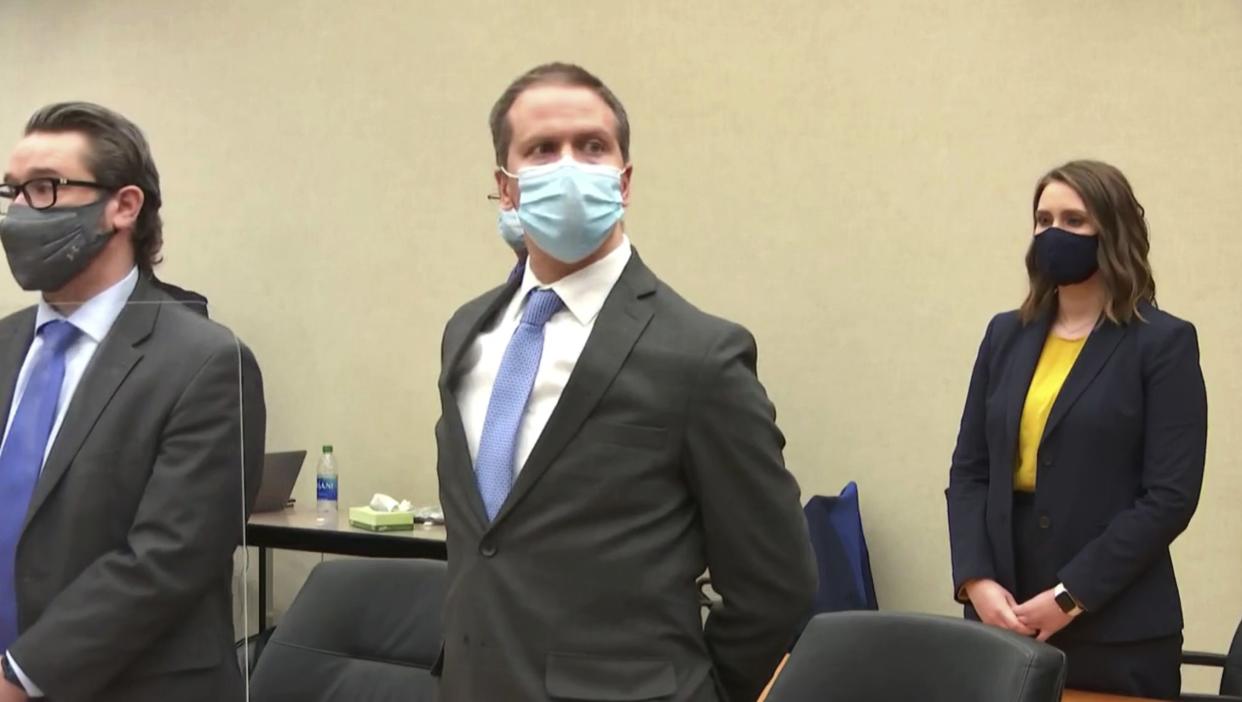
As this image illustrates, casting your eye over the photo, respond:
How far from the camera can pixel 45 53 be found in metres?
5.93

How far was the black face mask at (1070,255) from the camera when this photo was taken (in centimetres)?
283

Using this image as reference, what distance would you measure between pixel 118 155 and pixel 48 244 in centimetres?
24

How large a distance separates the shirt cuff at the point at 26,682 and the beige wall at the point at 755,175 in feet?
7.25

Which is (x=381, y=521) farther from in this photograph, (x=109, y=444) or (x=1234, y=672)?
(x=109, y=444)

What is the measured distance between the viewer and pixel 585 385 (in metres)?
1.59

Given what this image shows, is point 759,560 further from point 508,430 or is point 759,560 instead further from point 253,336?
point 253,336

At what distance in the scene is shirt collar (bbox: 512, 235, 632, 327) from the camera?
5.54ft

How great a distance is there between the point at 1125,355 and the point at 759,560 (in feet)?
4.76

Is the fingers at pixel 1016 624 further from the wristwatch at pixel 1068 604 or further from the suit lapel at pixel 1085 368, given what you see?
the suit lapel at pixel 1085 368

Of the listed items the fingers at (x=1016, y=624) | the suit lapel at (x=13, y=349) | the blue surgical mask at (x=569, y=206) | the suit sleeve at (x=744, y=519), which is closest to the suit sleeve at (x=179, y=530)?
the suit lapel at (x=13, y=349)

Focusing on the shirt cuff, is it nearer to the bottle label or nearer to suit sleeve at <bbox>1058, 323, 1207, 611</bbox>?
suit sleeve at <bbox>1058, 323, 1207, 611</bbox>

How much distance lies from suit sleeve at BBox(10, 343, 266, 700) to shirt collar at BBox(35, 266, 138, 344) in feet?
0.43

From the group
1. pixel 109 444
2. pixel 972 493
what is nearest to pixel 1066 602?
pixel 972 493

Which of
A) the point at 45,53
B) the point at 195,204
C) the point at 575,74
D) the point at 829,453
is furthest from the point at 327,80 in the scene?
the point at 575,74
